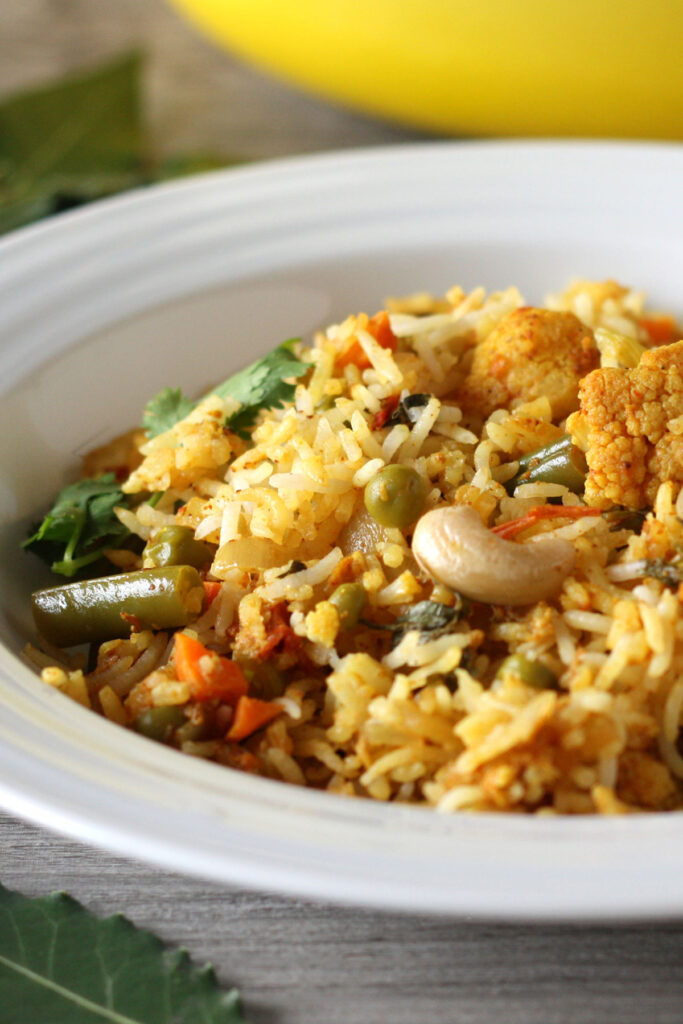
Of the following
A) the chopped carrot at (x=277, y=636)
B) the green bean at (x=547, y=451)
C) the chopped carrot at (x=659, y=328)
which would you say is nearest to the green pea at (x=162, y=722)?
the chopped carrot at (x=277, y=636)

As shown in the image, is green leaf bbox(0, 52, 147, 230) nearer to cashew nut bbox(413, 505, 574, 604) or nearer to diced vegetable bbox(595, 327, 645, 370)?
diced vegetable bbox(595, 327, 645, 370)

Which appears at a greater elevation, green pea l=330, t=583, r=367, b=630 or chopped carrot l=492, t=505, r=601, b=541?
chopped carrot l=492, t=505, r=601, b=541

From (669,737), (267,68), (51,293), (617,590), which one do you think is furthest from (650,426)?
(267,68)

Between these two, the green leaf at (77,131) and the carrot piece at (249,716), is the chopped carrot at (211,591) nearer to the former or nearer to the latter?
the carrot piece at (249,716)

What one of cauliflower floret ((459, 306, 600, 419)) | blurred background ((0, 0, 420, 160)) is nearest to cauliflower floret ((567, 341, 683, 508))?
cauliflower floret ((459, 306, 600, 419))

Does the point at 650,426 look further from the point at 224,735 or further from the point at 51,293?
the point at 51,293

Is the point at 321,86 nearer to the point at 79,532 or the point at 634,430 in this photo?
the point at 79,532

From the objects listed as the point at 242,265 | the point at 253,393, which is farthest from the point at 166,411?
the point at 242,265
